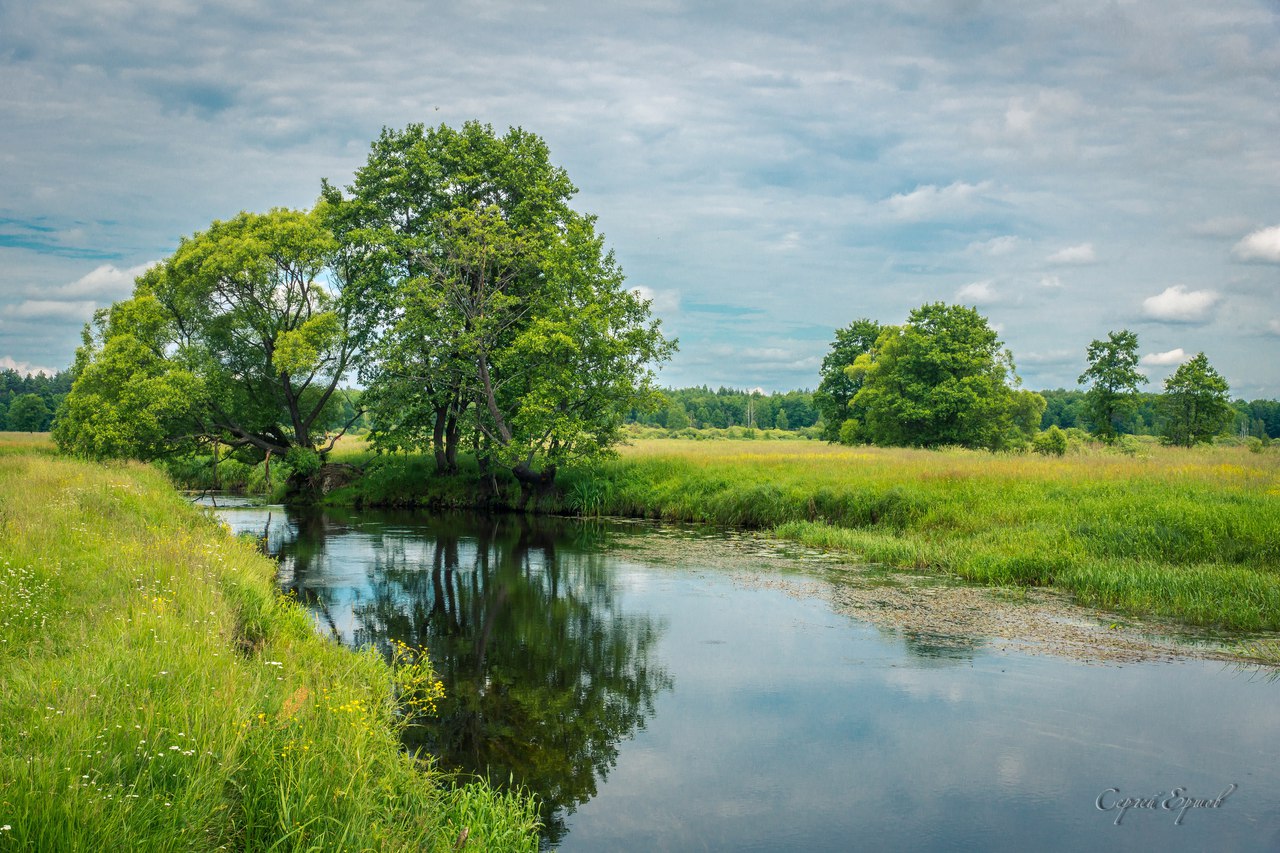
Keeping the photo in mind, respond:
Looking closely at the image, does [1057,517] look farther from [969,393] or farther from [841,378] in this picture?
[841,378]

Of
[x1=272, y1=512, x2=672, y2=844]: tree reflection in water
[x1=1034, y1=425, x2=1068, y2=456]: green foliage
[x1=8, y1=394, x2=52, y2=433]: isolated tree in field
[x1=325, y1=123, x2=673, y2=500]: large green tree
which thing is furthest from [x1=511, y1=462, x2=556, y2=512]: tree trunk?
[x1=8, y1=394, x2=52, y2=433]: isolated tree in field

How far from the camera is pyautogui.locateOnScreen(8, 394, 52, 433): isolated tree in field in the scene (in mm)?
80250

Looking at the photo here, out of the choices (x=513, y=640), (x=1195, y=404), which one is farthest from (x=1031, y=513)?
(x=1195, y=404)

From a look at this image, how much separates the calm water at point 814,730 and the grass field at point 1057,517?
3.33 meters

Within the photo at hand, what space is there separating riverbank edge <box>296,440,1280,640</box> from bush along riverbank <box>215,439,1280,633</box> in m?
0.03

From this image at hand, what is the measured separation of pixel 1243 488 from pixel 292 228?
104 ft

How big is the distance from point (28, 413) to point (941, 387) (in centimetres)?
8584

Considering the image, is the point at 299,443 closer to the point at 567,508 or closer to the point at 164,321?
the point at 164,321

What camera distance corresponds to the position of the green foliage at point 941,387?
44281 millimetres

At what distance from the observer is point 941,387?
144 feet

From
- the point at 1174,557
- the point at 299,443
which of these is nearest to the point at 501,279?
the point at 299,443

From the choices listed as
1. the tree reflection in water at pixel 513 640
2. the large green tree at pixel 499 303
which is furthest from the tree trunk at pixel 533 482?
the tree reflection in water at pixel 513 640

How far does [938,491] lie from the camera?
20656 mm

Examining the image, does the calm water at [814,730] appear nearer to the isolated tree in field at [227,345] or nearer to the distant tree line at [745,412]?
the isolated tree in field at [227,345]
